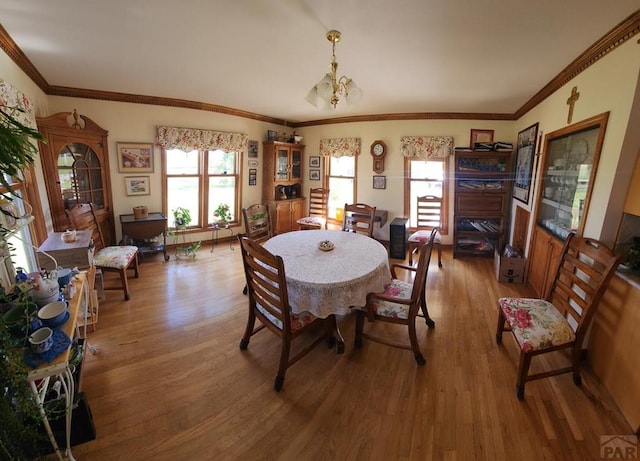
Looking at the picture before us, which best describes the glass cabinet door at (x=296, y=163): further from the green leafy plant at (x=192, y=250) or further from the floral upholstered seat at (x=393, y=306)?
the floral upholstered seat at (x=393, y=306)

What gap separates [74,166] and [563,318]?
4.98 m

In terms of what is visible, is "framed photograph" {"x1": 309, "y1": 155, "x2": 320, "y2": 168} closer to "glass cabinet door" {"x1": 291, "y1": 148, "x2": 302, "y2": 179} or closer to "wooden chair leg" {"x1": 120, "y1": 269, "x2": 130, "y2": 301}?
"glass cabinet door" {"x1": 291, "y1": 148, "x2": 302, "y2": 179}

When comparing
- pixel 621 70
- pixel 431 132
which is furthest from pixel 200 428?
pixel 431 132

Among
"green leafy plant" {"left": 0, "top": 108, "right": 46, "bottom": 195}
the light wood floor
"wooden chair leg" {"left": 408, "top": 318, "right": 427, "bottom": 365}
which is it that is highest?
"green leafy plant" {"left": 0, "top": 108, "right": 46, "bottom": 195}

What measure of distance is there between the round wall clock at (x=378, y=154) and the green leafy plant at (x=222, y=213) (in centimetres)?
265

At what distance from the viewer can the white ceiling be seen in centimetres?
167

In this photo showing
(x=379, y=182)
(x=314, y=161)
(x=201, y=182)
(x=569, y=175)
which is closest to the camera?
(x=569, y=175)

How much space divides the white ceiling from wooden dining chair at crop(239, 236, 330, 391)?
1.45 metres

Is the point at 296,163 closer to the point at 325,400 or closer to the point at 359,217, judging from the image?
the point at 359,217

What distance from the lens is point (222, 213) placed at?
4840mm

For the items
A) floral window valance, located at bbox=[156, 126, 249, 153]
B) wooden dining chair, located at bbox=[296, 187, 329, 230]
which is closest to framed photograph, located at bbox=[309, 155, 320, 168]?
wooden dining chair, located at bbox=[296, 187, 329, 230]

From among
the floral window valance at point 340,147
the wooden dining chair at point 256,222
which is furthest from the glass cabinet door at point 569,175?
the wooden dining chair at point 256,222

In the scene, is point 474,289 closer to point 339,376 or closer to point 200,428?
point 339,376

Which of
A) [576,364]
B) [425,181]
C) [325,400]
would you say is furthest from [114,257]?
[425,181]
